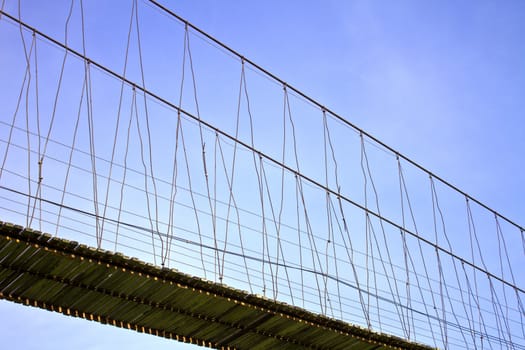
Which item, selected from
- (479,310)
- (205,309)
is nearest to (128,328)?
(205,309)

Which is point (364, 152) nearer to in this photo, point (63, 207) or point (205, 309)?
point (205, 309)

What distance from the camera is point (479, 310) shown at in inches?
1034

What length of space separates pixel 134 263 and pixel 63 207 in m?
1.51

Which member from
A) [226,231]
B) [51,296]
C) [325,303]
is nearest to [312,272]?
[325,303]

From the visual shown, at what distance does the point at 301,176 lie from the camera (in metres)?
25.2

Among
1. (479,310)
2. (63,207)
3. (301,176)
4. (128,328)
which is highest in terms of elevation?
(301,176)

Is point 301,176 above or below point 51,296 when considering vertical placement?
above

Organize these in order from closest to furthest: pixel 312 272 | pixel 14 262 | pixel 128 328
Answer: pixel 14 262
pixel 128 328
pixel 312 272

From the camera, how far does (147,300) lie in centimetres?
1747

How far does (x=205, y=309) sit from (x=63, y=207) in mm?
3547

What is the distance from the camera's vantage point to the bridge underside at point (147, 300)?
15.9 m

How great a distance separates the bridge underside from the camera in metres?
15.9

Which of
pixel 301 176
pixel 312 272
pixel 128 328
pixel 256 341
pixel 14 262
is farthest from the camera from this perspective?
pixel 301 176

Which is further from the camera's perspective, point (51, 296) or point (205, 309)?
point (205, 309)
